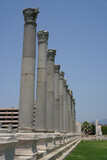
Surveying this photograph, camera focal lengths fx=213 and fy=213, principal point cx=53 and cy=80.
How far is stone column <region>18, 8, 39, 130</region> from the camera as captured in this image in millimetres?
17016

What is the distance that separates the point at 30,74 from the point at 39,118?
5984 millimetres

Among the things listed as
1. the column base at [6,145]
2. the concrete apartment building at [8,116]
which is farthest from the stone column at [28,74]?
the concrete apartment building at [8,116]

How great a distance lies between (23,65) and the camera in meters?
18.2

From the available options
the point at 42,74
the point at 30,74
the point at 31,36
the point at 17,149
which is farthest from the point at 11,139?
the point at 42,74

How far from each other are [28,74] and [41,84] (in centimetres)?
515

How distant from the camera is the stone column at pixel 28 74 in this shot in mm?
17016

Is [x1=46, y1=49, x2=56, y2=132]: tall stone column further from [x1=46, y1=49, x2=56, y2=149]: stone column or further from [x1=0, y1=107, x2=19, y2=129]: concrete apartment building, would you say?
[x1=0, y1=107, x2=19, y2=129]: concrete apartment building

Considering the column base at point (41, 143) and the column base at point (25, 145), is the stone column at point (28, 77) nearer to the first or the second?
the column base at point (25, 145)

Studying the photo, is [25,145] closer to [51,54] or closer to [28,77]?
[28,77]

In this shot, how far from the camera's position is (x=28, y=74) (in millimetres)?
17984

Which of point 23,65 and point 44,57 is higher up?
point 44,57

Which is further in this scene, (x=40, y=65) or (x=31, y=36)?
(x=40, y=65)

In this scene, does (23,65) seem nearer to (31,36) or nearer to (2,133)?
(31,36)

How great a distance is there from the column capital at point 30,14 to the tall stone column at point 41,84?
16.9 ft
